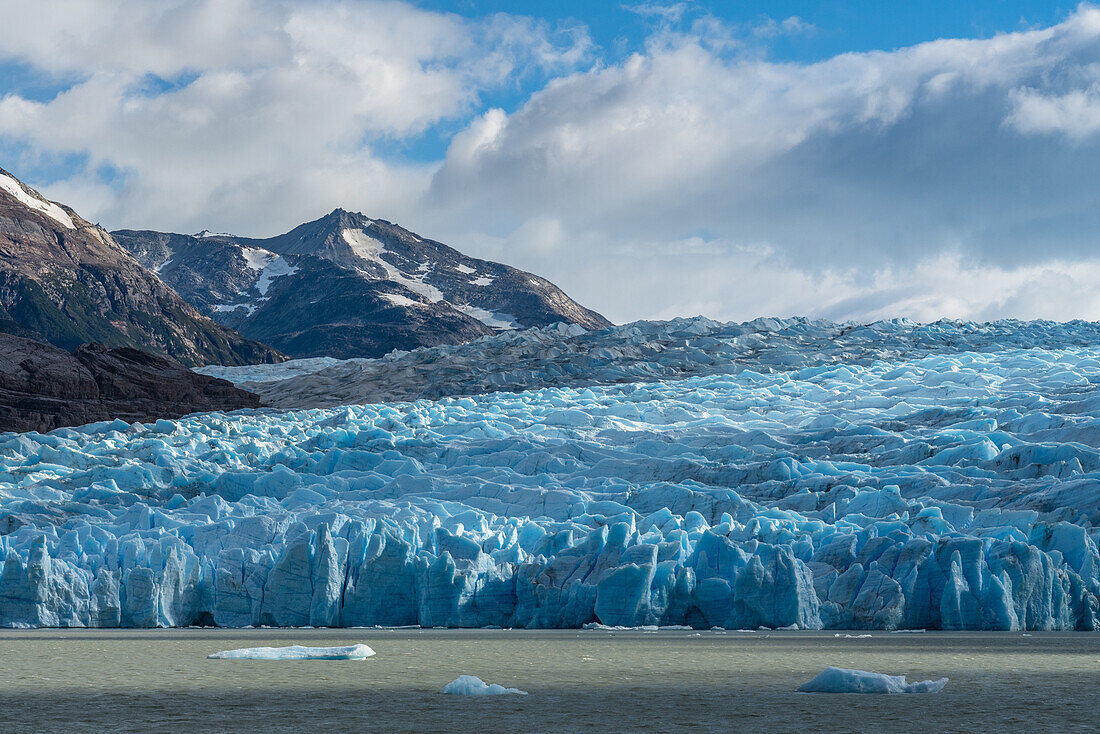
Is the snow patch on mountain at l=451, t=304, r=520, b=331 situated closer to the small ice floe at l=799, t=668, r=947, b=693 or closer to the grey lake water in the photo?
the grey lake water

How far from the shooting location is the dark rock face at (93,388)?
4319cm

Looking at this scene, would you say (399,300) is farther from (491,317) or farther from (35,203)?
(35,203)

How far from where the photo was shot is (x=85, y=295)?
12462cm

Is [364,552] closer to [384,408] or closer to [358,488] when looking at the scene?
[358,488]

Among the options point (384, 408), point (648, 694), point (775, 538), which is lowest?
point (648, 694)

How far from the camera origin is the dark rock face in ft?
142

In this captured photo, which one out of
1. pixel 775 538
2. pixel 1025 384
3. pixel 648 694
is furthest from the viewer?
pixel 1025 384

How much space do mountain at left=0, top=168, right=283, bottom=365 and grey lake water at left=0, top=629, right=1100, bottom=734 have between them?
112942 millimetres

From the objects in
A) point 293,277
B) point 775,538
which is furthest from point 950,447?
point 293,277

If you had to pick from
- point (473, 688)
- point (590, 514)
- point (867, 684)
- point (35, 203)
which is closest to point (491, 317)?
point (35, 203)

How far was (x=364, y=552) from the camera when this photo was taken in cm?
1852

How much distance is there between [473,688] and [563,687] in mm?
865

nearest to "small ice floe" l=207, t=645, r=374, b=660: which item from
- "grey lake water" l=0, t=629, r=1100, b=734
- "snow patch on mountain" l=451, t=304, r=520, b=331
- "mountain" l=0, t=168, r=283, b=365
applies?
"grey lake water" l=0, t=629, r=1100, b=734

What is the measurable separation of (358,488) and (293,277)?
17340cm
